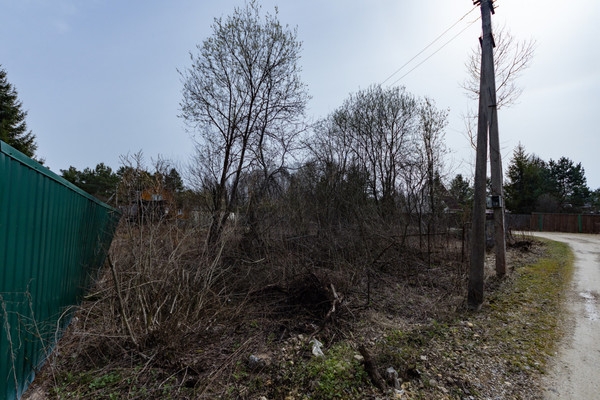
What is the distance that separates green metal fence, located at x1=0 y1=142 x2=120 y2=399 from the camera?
2.31 metres

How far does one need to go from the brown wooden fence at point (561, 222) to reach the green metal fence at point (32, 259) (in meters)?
28.8

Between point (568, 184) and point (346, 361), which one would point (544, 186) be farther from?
point (346, 361)

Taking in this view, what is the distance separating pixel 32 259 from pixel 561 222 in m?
37.0

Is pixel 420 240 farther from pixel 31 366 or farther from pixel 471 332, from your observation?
pixel 31 366

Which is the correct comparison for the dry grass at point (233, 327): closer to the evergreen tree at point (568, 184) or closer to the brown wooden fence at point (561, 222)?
the brown wooden fence at point (561, 222)

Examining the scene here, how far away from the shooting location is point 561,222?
2822 centimetres

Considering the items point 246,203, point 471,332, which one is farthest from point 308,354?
point 246,203

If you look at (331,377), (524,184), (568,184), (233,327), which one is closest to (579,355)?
(331,377)

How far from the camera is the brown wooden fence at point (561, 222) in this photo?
26.1 meters

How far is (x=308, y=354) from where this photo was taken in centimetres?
375

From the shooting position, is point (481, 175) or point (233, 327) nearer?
point (233, 327)

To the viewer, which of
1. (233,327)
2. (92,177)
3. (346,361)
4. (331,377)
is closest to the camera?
(331,377)

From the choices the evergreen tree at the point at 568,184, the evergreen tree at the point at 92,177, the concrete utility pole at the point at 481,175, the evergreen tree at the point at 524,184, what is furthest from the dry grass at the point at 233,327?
the evergreen tree at the point at 568,184

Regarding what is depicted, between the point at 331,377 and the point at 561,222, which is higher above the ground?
the point at 561,222
